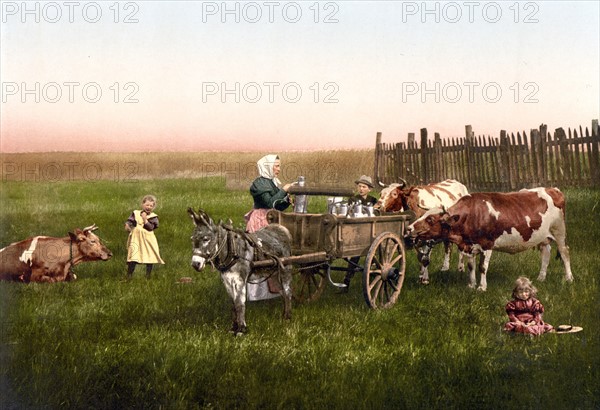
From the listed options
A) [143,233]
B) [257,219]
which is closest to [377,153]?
[143,233]

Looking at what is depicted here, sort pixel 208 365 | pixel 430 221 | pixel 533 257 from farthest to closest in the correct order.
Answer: pixel 533 257
pixel 430 221
pixel 208 365

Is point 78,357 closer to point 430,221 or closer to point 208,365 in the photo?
point 208,365

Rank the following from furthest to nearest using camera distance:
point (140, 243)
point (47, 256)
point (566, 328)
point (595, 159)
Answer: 1. point (595, 159)
2. point (140, 243)
3. point (47, 256)
4. point (566, 328)

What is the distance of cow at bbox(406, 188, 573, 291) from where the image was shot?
29.2 feet

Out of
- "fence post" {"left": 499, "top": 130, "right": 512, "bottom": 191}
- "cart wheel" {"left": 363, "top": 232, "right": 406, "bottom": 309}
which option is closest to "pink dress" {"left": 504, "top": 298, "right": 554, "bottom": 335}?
→ "cart wheel" {"left": 363, "top": 232, "right": 406, "bottom": 309}

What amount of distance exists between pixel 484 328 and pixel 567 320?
105cm

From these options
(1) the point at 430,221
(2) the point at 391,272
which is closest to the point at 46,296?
(2) the point at 391,272

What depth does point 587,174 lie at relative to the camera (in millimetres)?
14594

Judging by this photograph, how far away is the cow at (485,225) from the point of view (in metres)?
8.91

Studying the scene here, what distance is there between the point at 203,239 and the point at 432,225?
400 cm

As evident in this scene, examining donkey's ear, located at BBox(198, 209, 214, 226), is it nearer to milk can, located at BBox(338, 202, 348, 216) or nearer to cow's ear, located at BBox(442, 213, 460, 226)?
milk can, located at BBox(338, 202, 348, 216)

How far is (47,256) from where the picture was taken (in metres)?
9.19

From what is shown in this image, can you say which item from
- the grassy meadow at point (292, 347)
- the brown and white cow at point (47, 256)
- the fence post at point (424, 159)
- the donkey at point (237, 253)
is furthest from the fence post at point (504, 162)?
the brown and white cow at point (47, 256)

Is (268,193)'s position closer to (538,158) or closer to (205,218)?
(205,218)
